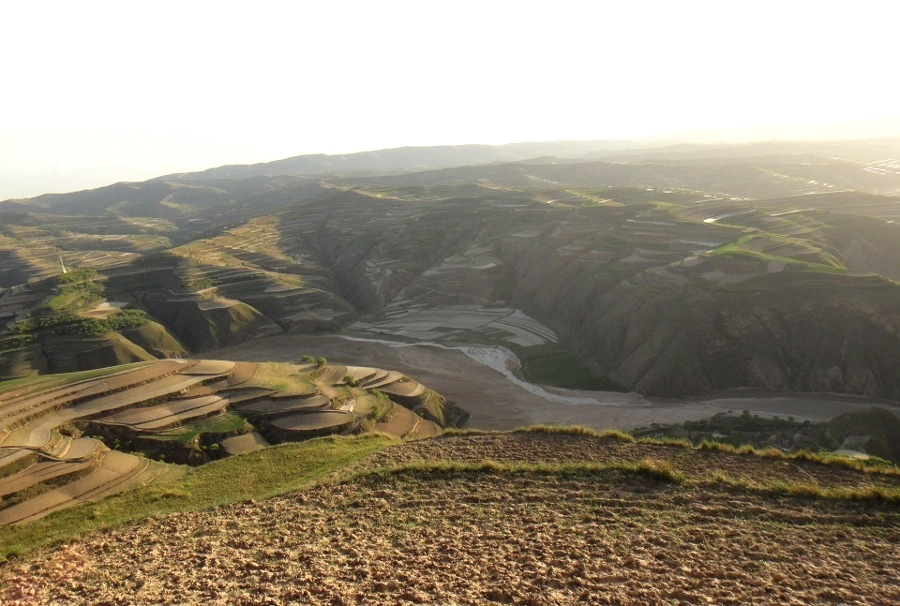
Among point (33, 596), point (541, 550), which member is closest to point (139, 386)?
point (33, 596)

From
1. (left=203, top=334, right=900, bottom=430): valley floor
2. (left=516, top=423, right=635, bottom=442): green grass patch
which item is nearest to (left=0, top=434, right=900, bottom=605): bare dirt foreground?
(left=516, top=423, right=635, bottom=442): green grass patch

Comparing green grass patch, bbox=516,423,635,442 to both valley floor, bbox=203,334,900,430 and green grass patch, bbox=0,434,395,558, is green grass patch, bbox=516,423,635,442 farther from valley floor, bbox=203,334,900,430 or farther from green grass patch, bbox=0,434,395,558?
valley floor, bbox=203,334,900,430

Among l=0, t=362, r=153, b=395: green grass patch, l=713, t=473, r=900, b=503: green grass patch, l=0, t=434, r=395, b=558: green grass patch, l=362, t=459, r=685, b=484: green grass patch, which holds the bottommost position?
l=0, t=434, r=395, b=558: green grass patch

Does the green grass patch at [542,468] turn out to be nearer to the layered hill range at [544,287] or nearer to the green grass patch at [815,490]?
the green grass patch at [815,490]

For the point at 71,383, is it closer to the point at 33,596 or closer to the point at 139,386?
the point at 139,386

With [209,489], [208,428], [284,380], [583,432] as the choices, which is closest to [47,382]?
[208,428]

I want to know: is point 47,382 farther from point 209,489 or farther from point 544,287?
point 544,287

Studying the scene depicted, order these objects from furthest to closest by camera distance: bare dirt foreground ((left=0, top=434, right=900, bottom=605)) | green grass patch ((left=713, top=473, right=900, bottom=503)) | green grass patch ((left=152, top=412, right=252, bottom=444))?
green grass patch ((left=152, top=412, right=252, bottom=444))
green grass patch ((left=713, top=473, right=900, bottom=503))
bare dirt foreground ((left=0, top=434, right=900, bottom=605))
